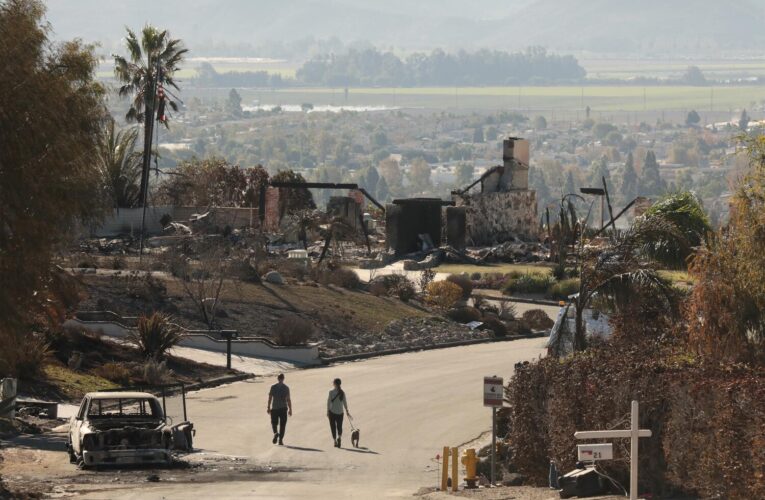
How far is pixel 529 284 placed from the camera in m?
61.8

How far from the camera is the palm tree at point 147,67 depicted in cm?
6981

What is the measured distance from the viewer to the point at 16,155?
22.3 metres

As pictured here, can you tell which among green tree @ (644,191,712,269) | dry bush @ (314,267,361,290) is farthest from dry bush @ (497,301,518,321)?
green tree @ (644,191,712,269)

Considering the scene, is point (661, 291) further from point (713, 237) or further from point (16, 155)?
point (16, 155)

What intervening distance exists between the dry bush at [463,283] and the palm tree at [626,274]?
2566cm

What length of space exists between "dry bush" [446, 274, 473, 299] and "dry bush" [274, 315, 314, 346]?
1422cm

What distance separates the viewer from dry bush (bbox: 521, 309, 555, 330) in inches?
2124

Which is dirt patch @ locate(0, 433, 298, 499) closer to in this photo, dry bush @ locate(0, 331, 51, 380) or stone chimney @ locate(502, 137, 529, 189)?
dry bush @ locate(0, 331, 51, 380)

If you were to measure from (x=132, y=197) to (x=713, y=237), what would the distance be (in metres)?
47.6

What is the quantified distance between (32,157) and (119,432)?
4.95 metres

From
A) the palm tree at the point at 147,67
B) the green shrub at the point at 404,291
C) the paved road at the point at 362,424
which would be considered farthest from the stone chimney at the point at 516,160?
the paved road at the point at 362,424

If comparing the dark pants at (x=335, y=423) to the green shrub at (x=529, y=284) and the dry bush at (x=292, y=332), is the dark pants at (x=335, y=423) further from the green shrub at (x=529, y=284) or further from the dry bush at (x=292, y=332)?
the green shrub at (x=529, y=284)

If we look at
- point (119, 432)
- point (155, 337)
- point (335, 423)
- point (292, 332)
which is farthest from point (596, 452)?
point (292, 332)

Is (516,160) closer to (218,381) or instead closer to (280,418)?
(218,381)
